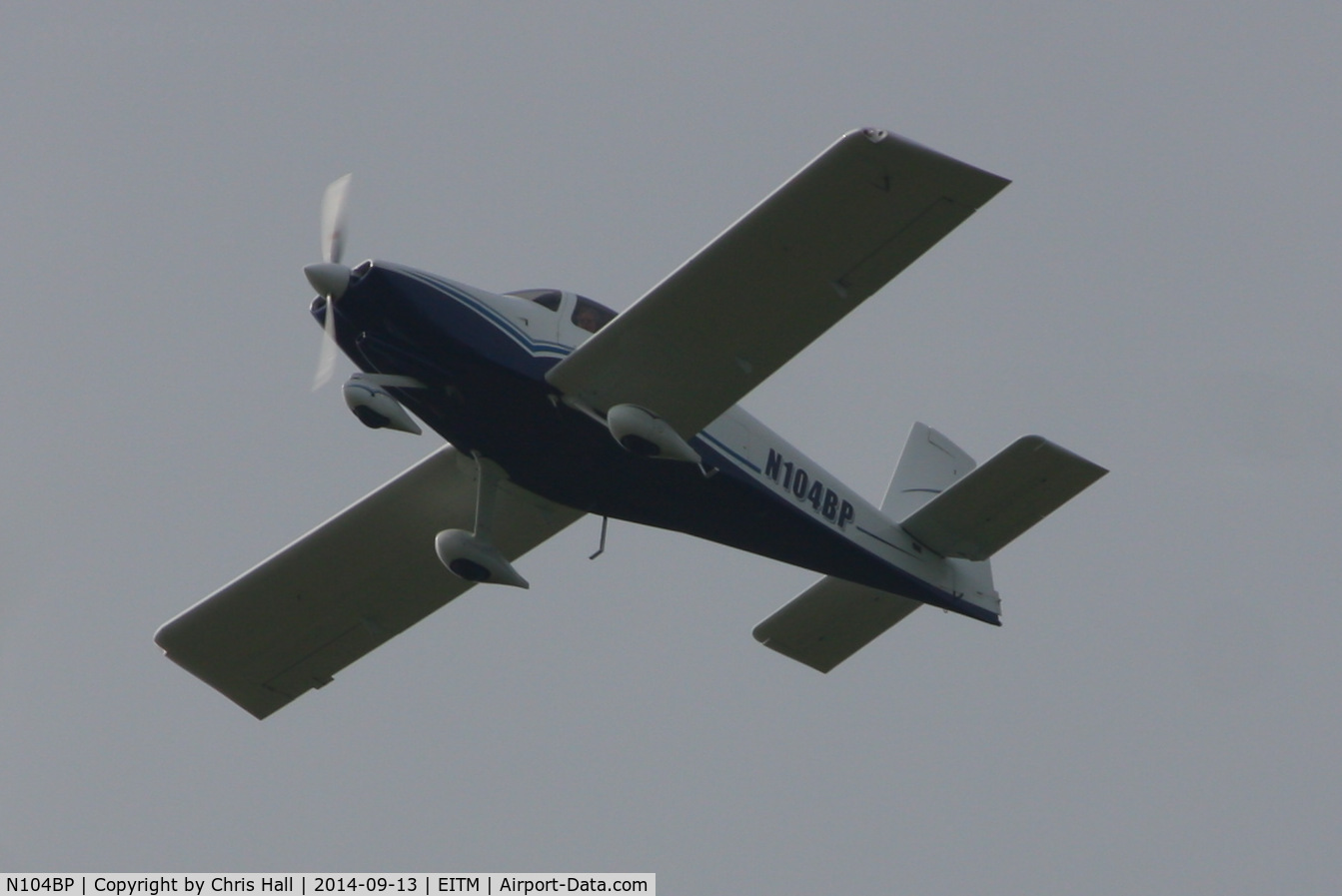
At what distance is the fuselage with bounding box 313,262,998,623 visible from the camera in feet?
56.1

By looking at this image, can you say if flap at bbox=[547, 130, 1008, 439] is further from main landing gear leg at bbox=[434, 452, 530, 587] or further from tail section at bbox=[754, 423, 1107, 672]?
tail section at bbox=[754, 423, 1107, 672]

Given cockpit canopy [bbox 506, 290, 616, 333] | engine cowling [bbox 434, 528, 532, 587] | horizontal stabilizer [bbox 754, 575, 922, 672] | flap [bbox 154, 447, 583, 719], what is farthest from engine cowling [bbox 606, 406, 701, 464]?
horizontal stabilizer [bbox 754, 575, 922, 672]

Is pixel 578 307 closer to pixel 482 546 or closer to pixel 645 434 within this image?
pixel 645 434

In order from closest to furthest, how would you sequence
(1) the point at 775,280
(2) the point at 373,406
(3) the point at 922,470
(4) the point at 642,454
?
(1) the point at 775,280 < (2) the point at 373,406 < (4) the point at 642,454 < (3) the point at 922,470

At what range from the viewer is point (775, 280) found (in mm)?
16734

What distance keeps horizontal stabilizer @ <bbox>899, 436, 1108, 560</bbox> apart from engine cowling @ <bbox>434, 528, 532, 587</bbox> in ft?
13.2

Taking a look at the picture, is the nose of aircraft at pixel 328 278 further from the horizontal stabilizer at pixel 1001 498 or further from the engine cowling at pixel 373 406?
the horizontal stabilizer at pixel 1001 498

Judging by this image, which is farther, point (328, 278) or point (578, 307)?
point (578, 307)

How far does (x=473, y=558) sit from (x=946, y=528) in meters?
4.66

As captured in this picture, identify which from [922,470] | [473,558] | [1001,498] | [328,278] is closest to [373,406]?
[328,278]

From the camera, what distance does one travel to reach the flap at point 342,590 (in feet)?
64.9

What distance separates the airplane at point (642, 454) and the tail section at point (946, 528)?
0.02m

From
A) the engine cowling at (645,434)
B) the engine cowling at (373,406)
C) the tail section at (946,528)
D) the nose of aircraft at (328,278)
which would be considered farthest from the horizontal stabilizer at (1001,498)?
the nose of aircraft at (328,278)

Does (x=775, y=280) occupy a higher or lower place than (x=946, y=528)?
higher
